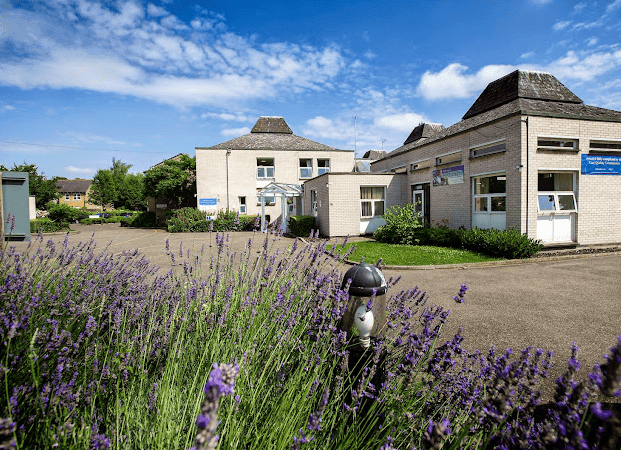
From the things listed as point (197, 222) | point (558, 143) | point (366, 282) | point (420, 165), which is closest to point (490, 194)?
point (558, 143)

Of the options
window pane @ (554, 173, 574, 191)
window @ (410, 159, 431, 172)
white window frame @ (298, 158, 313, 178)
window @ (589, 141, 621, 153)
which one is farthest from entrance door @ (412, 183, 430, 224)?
white window frame @ (298, 158, 313, 178)

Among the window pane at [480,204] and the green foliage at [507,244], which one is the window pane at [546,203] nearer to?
the green foliage at [507,244]

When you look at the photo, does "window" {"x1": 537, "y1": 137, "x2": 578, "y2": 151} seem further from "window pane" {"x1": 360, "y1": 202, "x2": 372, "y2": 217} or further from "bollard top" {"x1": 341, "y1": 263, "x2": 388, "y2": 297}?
"bollard top" {"x1": 341, "y1": 263, "x2": 388, "y2": 297}

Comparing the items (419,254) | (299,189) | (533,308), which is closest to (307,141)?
(299,189)

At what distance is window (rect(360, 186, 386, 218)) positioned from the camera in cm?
1916

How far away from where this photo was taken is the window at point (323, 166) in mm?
31000

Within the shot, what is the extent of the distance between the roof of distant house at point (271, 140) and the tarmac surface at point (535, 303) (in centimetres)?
2085

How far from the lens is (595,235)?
13.2m

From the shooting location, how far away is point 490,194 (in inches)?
545

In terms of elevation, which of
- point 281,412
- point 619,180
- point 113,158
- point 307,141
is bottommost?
point 281,412

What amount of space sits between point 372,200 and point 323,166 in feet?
42.7

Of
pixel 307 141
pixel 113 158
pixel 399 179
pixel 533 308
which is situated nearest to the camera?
pixel 533 308

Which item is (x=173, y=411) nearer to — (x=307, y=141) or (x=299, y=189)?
(x=299, y=189)

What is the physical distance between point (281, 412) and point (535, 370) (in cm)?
118
